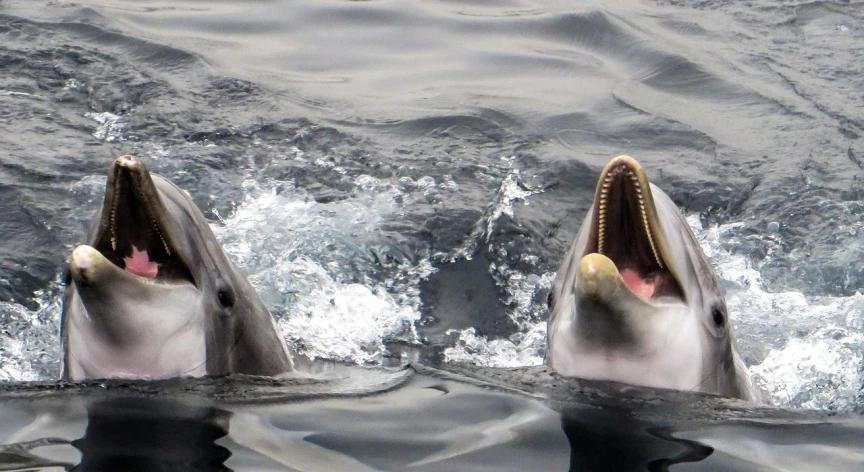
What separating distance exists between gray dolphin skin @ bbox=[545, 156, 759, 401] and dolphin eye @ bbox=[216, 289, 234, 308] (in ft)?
4.67

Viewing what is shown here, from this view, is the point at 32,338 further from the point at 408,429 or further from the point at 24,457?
the point at 408,429

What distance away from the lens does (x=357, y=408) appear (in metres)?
4.37

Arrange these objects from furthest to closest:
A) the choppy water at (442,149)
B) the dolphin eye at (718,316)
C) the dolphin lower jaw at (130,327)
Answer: the choppy water at (442,149)
the dolphin eye at (718,316)
the dolphin lower jaw at (130,327)

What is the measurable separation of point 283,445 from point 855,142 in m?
7.37

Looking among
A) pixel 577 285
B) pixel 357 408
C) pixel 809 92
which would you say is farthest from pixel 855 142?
pixel 357 408

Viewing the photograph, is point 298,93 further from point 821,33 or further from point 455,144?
point 821,33

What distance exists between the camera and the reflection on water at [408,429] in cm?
384

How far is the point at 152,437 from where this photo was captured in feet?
12.9

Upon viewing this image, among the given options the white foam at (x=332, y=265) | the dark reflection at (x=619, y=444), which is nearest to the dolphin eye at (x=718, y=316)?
the dark reflection at (x=619, y=444)

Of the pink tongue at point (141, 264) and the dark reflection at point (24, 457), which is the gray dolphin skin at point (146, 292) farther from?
the dark reflection at point (24, 457)

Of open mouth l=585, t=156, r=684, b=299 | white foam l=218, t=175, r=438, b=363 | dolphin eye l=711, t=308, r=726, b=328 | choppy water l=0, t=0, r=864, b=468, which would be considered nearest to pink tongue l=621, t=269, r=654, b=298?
open mouth l=585, t=156, r=684, b=299

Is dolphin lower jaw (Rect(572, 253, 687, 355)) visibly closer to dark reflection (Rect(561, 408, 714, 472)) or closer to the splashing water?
dark reflection (Rect(561, 408, 714, 472))

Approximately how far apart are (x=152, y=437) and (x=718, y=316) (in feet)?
8.15

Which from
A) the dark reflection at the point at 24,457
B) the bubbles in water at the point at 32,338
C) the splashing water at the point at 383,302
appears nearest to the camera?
the dark reflection at the point at 24,457
